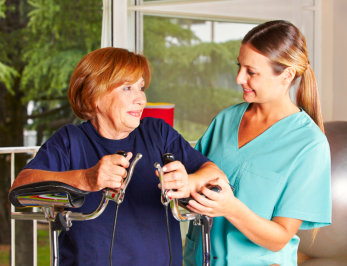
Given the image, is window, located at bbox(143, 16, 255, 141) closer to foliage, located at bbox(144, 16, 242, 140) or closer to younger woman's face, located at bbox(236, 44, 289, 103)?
foliage, located at bbox(144, 16, 242, 140)

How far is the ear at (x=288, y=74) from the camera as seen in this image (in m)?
1.35

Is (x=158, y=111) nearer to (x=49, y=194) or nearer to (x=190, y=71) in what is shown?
(x=49, y=194)

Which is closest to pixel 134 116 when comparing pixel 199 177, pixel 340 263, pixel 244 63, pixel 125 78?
pixel 125 78

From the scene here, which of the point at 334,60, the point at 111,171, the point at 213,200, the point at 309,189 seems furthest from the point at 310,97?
the point at 334,60

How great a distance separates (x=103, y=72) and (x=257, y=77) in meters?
0.41

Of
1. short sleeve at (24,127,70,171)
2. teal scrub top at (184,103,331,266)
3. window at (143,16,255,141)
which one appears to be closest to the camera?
short sleeve at (24,127,70,171)

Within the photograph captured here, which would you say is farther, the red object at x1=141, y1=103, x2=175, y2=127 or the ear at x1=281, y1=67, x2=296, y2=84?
the red object at x1=141, y1=103, x2=175, y2=127

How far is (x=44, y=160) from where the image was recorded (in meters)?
1.21

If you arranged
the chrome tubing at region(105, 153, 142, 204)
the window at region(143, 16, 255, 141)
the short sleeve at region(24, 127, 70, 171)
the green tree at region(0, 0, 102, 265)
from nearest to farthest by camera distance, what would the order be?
the chrome tubing at region(105, 153, 142, 204), the short sleeve at region(24, 127, 70, 171), the window at region(143, 16, 255, 141), the green tree at region(0, 0, 102, 265)

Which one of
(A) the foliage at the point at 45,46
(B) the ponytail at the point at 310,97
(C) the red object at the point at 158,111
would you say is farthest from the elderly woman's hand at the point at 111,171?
(A) the foliage at the point at 45,46

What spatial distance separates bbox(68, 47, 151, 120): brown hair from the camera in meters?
1.26

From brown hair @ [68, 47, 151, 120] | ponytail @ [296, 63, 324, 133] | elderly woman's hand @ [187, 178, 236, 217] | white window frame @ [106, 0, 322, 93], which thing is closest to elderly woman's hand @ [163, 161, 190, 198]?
elderly woman's hand @ [187, 178, 236, 217]

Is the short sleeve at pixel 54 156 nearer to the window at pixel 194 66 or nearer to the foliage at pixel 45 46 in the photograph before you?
the window at pixel 194 66

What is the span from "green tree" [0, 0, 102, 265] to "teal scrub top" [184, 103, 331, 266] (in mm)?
4810
